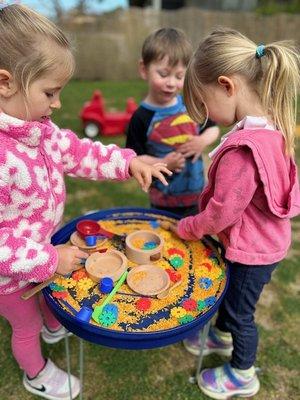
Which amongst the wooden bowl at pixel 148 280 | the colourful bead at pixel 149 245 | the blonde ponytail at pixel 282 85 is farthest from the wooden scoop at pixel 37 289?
the blonde ponytail at pixel 282 85

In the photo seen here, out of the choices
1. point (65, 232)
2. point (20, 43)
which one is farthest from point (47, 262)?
point (20, 43)

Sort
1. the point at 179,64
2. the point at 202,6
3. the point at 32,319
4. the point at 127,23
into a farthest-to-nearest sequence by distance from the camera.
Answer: the point at 202,6 → the point at 127,23 → the point at 179,64 → the point at 32,319

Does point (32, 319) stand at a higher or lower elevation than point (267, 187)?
lower

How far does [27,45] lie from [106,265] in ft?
2.44

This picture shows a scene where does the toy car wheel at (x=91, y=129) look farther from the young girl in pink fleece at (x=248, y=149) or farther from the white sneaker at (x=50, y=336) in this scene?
the young girl in pink fleece at (x=248, y=149)

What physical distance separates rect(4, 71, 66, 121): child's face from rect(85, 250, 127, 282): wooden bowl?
526mm

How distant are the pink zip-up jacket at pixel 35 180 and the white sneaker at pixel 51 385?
0.54m

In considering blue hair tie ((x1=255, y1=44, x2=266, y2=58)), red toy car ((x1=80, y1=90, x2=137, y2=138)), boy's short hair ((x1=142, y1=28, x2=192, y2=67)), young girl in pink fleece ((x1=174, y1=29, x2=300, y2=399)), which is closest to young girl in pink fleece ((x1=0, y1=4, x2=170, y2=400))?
young girl in pink fleece ((x1=174, y1=29, x2=300, y2=399))

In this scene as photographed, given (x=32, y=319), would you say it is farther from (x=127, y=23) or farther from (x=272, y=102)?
(x=127, y=23)

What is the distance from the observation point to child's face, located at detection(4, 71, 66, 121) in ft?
3.68

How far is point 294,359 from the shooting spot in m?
1.87

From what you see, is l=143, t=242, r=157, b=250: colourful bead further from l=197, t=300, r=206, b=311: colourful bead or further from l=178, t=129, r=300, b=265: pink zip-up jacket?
l=197, t=300, r=206, b=311: colourful bead

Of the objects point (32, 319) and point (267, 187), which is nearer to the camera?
point (267, 187)

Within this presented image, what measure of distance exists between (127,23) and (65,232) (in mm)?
6983
